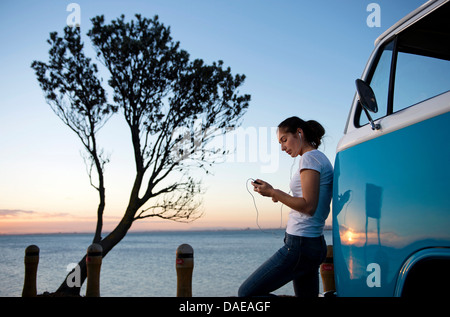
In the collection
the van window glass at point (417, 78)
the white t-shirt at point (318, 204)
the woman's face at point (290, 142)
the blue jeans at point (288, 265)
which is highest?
the van window glass at point (417, 78)

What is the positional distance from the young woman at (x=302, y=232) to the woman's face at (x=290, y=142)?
16 cm

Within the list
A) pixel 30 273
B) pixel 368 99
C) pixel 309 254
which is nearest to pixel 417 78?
pixel 368 99

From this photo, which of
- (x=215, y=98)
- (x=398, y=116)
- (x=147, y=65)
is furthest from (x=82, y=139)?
(x=398, y=116)

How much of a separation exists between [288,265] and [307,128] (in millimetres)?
996

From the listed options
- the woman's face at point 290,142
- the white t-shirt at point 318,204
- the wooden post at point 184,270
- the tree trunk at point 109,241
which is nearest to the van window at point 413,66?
the white t-shirt at point 318,204

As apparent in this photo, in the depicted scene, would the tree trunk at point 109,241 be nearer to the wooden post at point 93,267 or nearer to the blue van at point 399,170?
the wooden post at point 93,267

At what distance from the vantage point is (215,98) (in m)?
12.8

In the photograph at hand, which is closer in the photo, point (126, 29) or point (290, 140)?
point (290, 140)

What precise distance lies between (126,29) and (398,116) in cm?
1107

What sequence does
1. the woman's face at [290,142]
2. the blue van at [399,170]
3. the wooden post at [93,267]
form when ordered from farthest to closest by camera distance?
the wooden post at [93,267]
the woman's face at [290,142]
the blue van at [399,170]

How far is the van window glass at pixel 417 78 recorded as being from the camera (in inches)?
85.8
